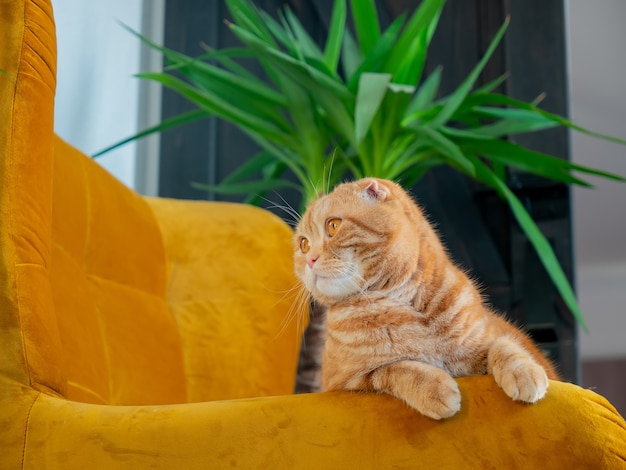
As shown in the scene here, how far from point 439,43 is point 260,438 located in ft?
5.91

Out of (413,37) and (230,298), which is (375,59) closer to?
(413,37)

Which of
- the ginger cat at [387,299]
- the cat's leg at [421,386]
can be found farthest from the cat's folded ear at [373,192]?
the cat's leg at [421,386]

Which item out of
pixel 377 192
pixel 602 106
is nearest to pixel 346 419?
pixel 377 192

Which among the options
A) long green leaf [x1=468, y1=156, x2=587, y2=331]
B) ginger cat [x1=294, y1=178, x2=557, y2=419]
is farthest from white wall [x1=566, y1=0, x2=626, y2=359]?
ginger cat [x1=294, y1=178, x2=557, y2=419]

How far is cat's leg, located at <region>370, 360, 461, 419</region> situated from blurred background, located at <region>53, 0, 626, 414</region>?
1.11 m

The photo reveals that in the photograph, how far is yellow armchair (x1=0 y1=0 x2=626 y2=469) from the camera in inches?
28.5

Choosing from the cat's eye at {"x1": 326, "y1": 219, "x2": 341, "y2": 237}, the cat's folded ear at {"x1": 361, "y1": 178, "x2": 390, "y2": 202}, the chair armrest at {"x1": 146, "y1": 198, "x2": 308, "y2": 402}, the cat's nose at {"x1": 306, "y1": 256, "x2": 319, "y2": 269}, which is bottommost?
the chair armrest at {"x1": 146, "y1": 198, "x2": 308, "y2": 402}

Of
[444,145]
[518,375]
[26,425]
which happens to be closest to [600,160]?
[444,145]

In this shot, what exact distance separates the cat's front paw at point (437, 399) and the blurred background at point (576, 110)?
119 cm

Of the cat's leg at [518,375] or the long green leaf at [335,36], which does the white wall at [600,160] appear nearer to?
the long green leaf at [335,36]

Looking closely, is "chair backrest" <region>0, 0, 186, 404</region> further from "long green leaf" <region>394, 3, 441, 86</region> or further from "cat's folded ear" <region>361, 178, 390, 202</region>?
"long green leaf" <region>394, 3, 441, 86</region>

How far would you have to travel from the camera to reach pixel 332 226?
0.99 meters

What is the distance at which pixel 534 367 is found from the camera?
769 millimetres

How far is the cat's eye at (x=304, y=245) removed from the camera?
3.41 ft
